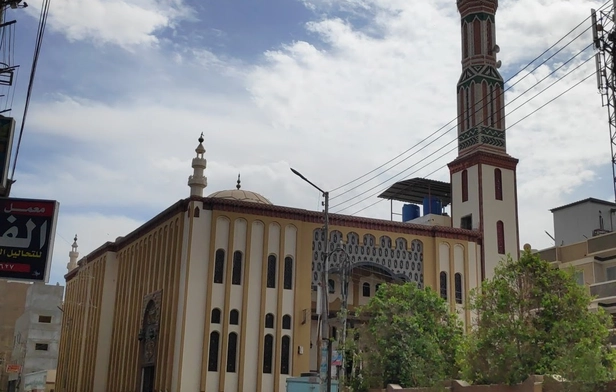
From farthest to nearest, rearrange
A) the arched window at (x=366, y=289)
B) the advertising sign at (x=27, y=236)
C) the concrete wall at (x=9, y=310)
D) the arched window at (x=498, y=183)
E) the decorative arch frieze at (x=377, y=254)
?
the concrete wall at (x=9, y=310) < the arched window at (x=498, y=183) < the arched window at (x=366, y=289) < the decorative arch frieze at (x=377, y=254) < the advertising sign at (x=27, y=236)

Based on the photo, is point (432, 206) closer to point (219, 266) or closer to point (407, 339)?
point (219, 266)

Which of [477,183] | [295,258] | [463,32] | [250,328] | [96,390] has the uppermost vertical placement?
[463,32]

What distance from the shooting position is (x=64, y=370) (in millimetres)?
56281

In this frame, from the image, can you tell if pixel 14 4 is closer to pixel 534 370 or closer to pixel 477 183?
pixel 534 370

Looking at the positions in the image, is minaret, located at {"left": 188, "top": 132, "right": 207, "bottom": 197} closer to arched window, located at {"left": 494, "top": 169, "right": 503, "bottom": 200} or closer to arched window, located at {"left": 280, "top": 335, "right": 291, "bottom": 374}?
arched window, located at {"left": 280, "top": 335, "right": 291, "bottom": 374}

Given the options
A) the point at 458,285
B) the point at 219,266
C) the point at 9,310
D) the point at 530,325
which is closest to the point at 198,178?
the point at 219,266

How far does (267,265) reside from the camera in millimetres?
38938

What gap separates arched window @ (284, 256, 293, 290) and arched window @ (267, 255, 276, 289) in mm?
558

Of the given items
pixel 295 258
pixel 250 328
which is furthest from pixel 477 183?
pixel 250 328

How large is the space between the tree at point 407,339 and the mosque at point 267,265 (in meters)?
3.26

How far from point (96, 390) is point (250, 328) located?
14843 millimetres

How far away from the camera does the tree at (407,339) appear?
2792cm

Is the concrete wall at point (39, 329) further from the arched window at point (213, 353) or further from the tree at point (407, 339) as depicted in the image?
the tree at point (407, 339)

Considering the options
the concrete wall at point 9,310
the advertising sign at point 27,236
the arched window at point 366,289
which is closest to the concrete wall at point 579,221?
the arched window at point 366,289
